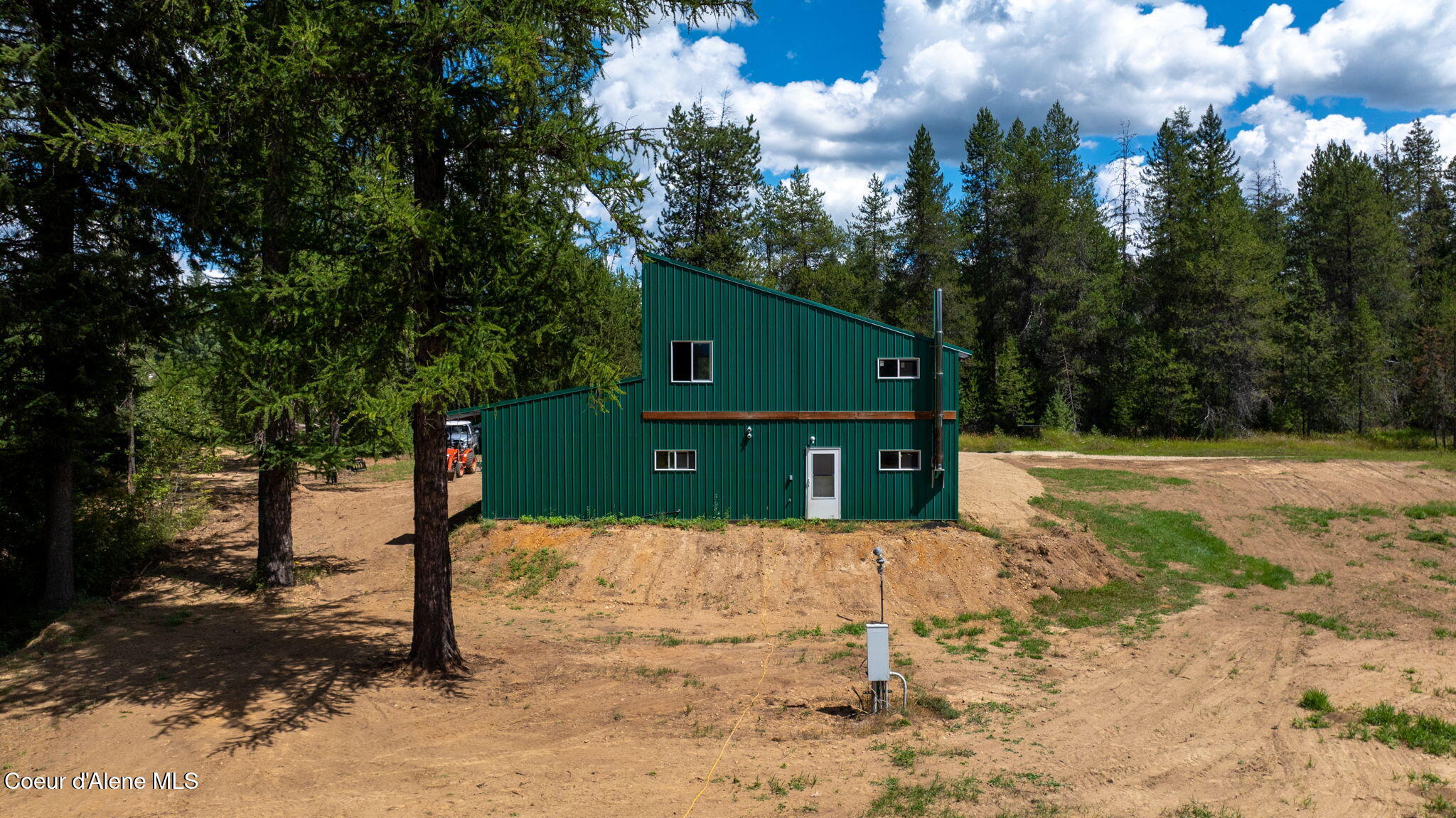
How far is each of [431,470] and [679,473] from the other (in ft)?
33.0

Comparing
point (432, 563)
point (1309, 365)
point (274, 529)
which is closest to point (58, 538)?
point (274, 529)

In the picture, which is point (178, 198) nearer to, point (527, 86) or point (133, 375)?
point (133, 375)

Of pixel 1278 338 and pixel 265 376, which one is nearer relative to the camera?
pixel 265 376

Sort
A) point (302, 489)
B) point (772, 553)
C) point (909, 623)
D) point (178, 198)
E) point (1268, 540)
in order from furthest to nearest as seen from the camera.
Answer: point (302, 489), point (1268, 540), point (772, 553), point (909, 623), point (178, 198)

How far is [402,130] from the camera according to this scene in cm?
1062

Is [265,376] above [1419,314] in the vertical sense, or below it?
below

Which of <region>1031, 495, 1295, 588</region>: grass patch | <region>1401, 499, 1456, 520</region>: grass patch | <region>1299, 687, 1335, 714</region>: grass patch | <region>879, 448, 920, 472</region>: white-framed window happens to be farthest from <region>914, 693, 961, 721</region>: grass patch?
<region>1401, 499, 1456, 520</region>: grass patch

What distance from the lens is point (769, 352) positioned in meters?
20.7

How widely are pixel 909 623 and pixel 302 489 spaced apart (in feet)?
76.5

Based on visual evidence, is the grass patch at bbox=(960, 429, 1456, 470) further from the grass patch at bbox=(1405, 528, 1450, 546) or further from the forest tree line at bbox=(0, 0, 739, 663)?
the forest tree line at bbox=(0, 0, 739, 663)

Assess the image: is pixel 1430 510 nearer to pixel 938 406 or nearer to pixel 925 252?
pixel 938 406

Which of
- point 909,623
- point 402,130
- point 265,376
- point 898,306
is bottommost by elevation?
point 909,623

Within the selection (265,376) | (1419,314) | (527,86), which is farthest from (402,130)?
(1419,314)

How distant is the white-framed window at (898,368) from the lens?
20.5 m
